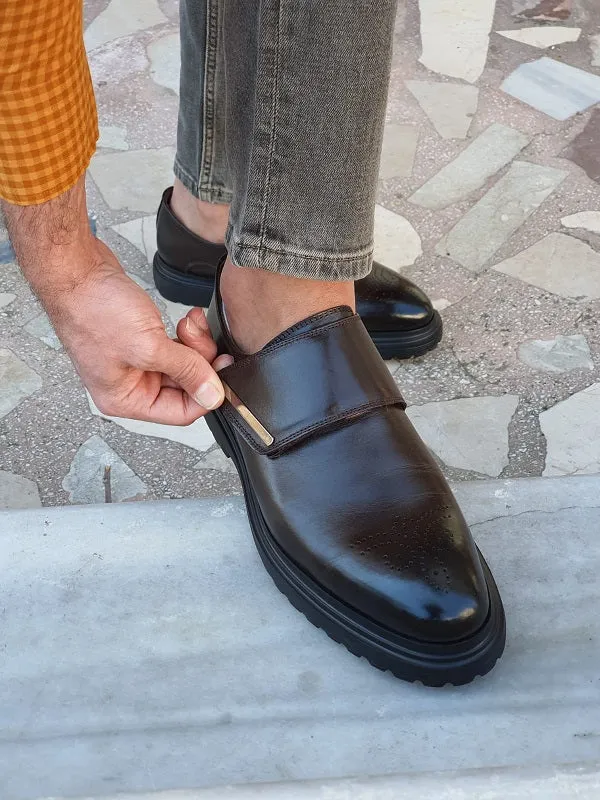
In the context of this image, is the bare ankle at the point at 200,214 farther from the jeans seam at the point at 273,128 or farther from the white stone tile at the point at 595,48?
the white stone tile at the point at 595,48

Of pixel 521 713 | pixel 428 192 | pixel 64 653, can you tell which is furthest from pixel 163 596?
pixel 428 192

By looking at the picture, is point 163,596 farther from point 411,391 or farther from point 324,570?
point 411,391

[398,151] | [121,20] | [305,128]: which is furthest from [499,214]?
[121,20]

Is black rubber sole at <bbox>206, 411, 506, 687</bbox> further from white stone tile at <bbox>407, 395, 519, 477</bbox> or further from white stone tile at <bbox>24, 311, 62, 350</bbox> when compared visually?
white stone tile at <bbox>24, 311, 62, 350</bbox>

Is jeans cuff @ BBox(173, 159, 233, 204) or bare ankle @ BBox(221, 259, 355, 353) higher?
bare ankle @ BBox(221, 259, 355, 353)

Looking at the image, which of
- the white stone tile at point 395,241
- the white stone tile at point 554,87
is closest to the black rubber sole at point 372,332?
the white stone tile at point 395,241

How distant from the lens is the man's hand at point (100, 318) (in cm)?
88

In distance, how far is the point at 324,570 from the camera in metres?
0.85

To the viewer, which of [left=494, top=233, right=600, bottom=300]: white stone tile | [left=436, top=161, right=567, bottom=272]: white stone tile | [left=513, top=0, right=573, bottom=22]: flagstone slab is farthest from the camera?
[left=513, top=0, right=573, bottom=22]: flagstone slab

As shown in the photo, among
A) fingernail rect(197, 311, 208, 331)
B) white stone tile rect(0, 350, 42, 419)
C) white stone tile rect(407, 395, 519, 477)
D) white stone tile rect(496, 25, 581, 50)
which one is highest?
fingernail rect(197, 311, 208, 331)

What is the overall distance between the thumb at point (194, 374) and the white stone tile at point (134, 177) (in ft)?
2.98

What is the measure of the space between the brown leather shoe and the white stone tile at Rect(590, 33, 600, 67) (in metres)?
1.60

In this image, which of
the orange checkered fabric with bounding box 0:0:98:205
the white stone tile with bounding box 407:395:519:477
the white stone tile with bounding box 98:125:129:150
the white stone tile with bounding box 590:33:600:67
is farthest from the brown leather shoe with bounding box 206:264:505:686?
the white stone tile with bounding box 590:33:600:67

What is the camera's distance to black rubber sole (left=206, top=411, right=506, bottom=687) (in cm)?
79
